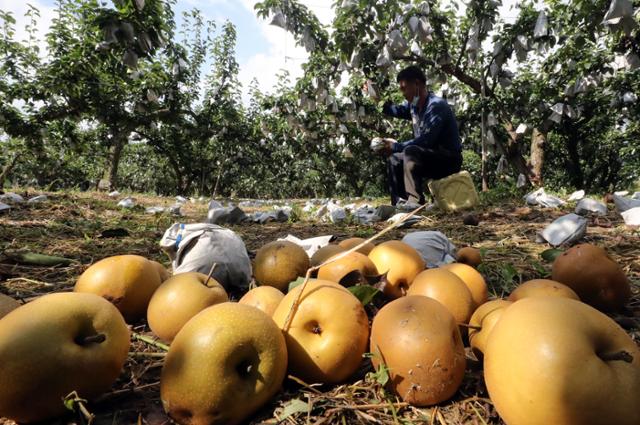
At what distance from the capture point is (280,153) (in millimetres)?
23672

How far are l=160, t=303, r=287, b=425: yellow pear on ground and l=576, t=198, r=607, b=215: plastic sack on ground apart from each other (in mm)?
4547

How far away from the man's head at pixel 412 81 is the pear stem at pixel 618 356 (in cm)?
564

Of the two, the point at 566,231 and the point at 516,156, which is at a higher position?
the point at 516,156

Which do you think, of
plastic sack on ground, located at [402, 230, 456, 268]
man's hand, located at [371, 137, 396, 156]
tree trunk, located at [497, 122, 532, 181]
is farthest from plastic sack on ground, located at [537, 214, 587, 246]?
tree trunk, located at [497, 122, 532, 181]

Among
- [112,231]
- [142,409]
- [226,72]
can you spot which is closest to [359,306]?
[142,409]

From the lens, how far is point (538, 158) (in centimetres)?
1013

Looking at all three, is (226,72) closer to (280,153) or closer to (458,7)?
(280,153)

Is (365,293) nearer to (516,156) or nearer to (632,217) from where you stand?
(632,217)

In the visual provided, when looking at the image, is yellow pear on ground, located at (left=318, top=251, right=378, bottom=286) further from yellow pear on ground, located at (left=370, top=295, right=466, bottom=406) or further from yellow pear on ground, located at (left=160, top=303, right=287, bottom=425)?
yellow pear on ground, located at (left=160, top=303, right=287, bottom=425)

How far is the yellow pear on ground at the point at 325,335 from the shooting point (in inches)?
43.8

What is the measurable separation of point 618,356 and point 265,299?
3.48ft

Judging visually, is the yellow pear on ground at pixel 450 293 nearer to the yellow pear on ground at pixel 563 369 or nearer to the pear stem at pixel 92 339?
the yellow pear on ground at pixel 563 369

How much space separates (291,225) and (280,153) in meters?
19.4

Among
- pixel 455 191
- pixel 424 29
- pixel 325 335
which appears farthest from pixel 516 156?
pixel 325 335
